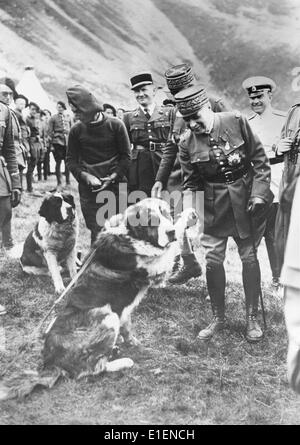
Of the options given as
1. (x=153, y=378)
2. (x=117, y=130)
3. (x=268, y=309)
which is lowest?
(x=153, y=378)

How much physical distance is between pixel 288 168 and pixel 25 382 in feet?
6.46

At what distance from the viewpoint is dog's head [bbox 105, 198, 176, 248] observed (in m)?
3.33

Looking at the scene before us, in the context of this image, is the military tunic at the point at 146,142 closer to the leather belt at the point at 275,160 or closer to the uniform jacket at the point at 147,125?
the uniform jacket at the point at 147,125

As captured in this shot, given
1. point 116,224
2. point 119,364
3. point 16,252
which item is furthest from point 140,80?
point 119,364

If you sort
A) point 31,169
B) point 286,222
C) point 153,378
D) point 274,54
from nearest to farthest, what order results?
point 153,378 → point 286,222 → point 274,54 → point 31,169

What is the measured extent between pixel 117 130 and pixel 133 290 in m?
1.09

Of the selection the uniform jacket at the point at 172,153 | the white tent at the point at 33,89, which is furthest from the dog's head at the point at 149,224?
the white tent at the point at 33,89

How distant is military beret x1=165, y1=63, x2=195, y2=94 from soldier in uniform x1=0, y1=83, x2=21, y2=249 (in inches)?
43.4

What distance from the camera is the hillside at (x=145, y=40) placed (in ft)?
11.7

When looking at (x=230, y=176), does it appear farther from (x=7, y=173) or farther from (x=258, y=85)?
(x=7, y=173)

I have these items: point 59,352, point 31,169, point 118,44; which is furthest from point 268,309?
point 31,169

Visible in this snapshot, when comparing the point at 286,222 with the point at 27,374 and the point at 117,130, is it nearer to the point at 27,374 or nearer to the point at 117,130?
the point at 117,130

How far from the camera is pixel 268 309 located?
340cm

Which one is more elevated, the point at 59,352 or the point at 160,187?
the point at 160,187
